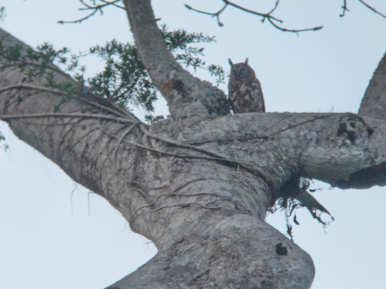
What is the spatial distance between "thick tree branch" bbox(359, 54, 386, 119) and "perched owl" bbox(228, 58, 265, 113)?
750 mm

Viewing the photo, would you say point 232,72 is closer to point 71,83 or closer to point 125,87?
point 125,87

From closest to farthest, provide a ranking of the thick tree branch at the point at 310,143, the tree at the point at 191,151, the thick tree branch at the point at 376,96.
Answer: the tree at the point at 191,151, the thick tree branch at the point at 310,143, the thick tree branch at the point at 376,96

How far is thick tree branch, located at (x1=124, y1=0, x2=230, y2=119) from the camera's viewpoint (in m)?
4.79

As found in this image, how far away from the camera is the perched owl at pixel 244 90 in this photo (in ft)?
18.2

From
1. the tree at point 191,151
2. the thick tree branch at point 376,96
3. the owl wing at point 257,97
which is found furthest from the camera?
the owl wing at point 257,97

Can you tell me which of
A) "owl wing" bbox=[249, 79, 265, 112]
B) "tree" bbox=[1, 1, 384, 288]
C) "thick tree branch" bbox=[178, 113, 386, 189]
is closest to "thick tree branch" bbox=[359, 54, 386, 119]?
"tree" bbox=[1, 1, 384, 288]

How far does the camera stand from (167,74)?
4895 millimetres

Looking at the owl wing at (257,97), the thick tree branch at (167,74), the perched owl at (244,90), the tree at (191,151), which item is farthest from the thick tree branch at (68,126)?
the owl wing at (257,97)

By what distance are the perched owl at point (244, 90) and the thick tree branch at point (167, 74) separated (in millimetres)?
406

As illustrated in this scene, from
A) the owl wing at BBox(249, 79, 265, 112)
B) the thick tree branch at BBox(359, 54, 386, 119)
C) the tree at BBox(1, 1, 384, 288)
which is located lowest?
the tree at BBox(1, 1, 384, 288)

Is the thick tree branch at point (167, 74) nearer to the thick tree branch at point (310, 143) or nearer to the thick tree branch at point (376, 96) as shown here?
the thick tree branch at point (310, 143)

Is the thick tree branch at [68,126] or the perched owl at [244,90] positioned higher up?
the perched owl at [244,90]

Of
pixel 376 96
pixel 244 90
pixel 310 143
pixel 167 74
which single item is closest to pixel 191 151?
pixel 310 143

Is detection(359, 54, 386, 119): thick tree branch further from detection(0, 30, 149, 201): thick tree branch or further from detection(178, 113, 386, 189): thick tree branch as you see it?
detection(0, 30, 149, 201): thick tree branch
